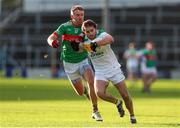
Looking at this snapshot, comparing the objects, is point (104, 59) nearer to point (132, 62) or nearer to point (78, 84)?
point (78, 84)

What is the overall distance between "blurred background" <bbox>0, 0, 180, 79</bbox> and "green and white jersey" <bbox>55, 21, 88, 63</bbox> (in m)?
39.5

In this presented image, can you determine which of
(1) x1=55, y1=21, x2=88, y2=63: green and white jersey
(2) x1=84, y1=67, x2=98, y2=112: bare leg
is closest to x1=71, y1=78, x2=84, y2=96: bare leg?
(1) x1=55, y1=21, x2=88, y2=63: green and white jersey

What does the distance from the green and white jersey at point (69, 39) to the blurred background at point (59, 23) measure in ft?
129

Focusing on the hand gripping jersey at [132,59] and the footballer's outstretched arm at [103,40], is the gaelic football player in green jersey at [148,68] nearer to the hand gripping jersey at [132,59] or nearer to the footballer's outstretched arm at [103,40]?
the hand gripping jersey at [132,59]

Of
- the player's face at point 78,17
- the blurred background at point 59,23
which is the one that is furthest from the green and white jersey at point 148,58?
the player's face at point 78,17

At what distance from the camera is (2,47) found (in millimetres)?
68000

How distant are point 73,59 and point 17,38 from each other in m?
47.9

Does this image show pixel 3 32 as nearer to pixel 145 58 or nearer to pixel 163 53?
pixel 163 53

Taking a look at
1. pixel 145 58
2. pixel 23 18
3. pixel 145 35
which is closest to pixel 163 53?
pixel 145 35

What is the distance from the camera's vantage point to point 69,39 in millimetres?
20500

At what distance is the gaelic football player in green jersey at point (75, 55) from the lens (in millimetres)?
19828

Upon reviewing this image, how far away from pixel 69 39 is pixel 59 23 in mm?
52002

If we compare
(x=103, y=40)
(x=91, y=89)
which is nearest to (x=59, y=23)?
(x=91, y=89)

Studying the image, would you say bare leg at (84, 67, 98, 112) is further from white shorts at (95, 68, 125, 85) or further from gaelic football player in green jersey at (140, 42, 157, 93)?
gaelic football player in green jersey at (140, 42, 157, 93)
